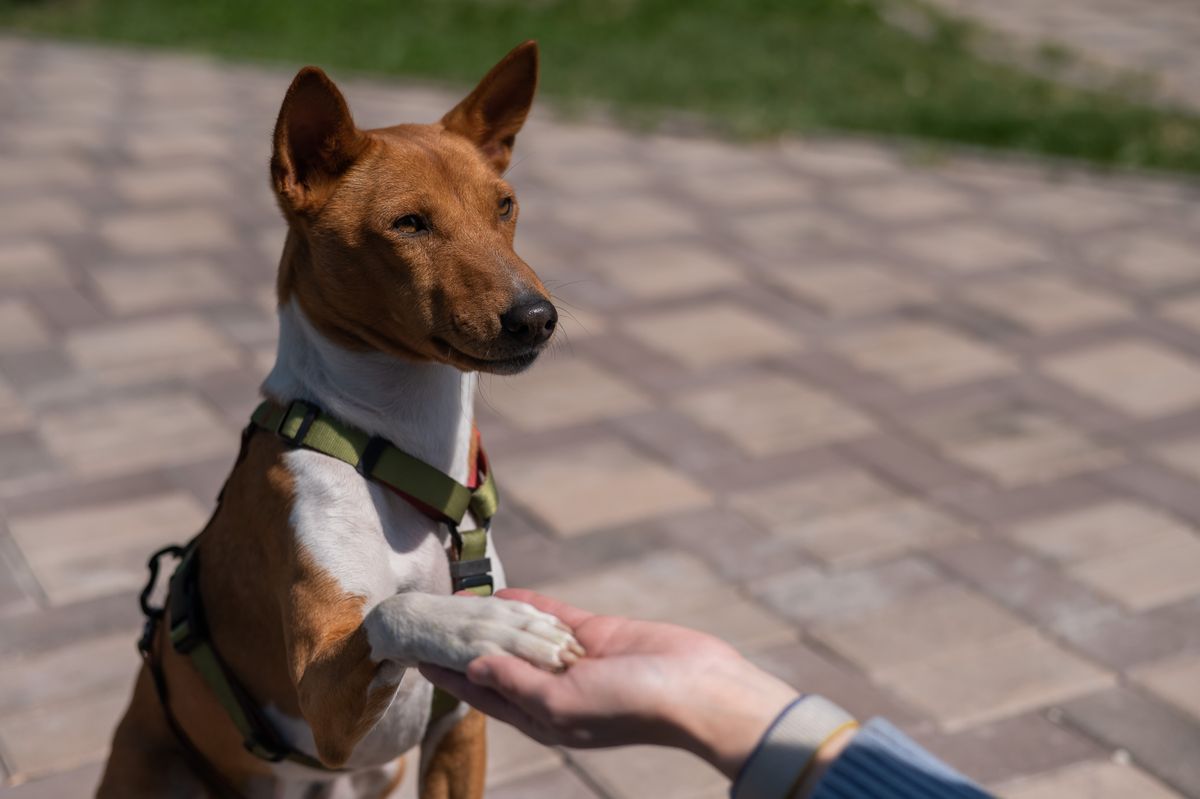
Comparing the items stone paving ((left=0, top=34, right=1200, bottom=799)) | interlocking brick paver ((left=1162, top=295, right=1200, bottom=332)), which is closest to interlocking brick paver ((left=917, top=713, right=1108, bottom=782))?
stone paving ((left=0, top=34, right=1200, bottom=799))

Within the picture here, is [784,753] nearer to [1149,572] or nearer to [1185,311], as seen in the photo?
[1149,572]

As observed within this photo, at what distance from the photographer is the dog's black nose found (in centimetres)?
251

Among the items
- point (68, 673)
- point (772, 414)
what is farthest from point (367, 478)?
point (772, 414)

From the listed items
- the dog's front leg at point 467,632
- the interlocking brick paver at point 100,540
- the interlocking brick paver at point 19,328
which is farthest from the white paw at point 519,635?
the interlocking brick paver at point 19,328

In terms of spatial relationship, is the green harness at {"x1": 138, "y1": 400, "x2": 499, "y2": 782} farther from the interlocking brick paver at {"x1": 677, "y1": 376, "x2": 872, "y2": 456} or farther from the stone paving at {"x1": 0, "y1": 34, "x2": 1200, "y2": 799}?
the interlocking brick paver at {"x1": 677, "y1": 376, "x2": 872, "y2": 456}

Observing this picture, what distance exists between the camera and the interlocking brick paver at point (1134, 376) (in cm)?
581

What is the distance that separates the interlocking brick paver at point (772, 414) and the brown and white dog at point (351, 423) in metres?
2.78

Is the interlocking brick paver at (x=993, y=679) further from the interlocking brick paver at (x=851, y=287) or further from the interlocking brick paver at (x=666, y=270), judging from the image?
the interlocking brick paver at (x=666, y=270)

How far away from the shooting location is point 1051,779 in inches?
141

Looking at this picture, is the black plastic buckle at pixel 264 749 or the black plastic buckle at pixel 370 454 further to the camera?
the black plastic buckle at pixel 264 749

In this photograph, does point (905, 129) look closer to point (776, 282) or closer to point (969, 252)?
point (969, 252)

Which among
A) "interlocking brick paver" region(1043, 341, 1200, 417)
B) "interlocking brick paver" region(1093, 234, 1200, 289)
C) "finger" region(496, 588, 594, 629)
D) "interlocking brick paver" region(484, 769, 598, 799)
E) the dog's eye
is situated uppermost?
the dog's eye

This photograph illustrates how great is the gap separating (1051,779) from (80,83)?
935 centimetres

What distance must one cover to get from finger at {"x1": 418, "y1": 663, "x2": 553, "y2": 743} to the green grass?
310 inches
